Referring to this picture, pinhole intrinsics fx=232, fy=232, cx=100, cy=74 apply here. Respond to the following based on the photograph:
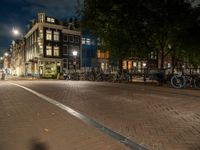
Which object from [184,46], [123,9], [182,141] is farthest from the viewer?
[184,46]

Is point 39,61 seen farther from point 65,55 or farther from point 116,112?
point 116,112

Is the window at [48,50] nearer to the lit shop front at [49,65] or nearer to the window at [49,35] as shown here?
the lit shop front at [49,65]

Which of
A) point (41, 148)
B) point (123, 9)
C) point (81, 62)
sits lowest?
point (41, 148)

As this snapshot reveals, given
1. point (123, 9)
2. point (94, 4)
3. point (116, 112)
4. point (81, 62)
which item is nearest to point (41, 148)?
point (116, 112)

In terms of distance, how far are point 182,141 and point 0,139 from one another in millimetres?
3528

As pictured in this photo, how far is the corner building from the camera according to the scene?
144 ft

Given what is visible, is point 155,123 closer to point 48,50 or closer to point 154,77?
point 154,77

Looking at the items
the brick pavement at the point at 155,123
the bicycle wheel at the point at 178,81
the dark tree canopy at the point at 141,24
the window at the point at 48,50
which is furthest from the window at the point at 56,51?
the brick pavement at the point at 155,123

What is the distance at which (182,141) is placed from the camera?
14.6 ft

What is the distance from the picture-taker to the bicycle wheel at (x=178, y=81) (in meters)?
15.2

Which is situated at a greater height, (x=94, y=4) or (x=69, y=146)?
(x=94, y=4)

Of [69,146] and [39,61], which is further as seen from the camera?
[39,61]

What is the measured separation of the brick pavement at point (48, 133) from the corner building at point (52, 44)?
118 ft

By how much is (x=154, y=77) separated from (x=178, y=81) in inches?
114
